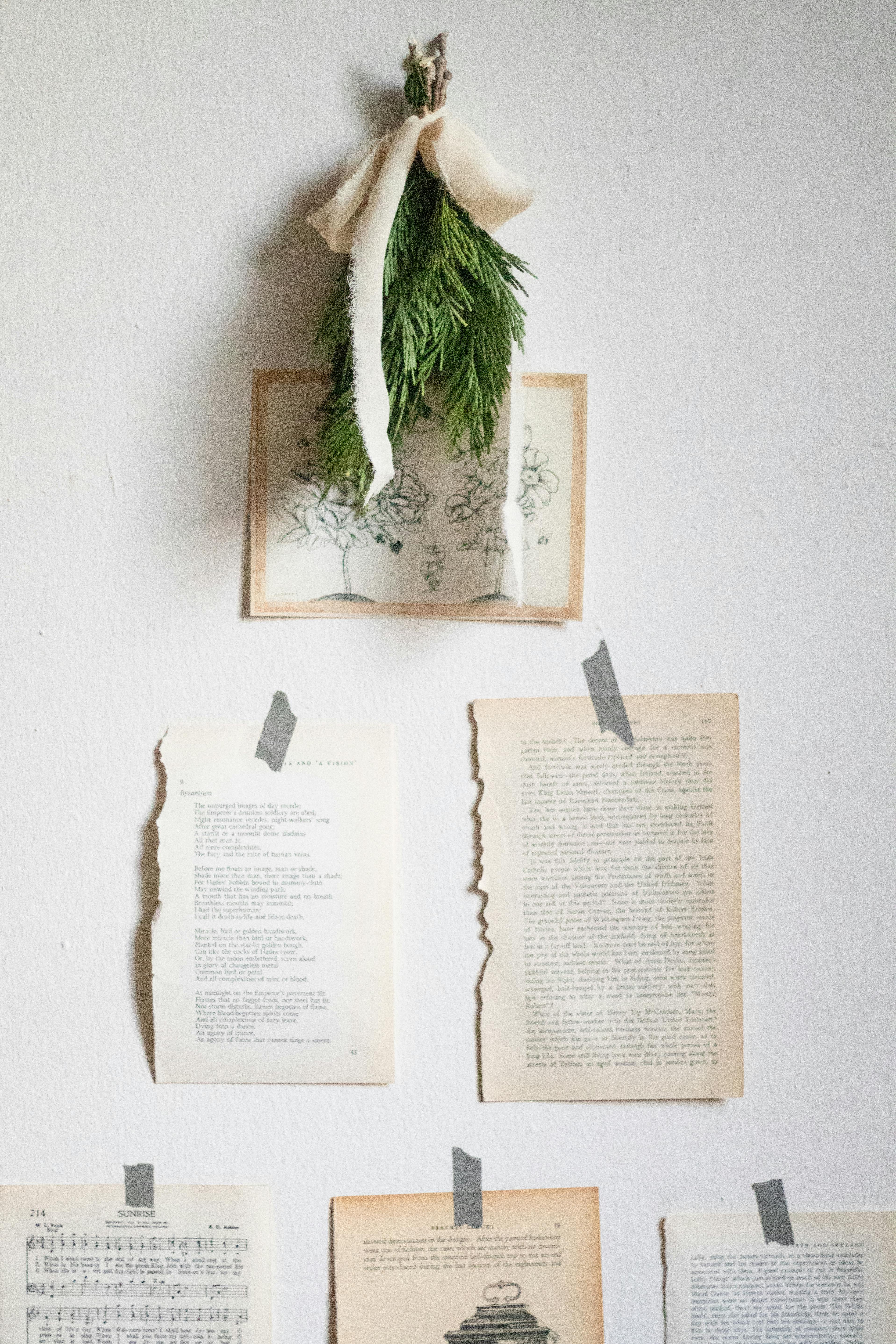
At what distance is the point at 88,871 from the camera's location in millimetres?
741

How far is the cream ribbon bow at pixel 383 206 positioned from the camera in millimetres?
631

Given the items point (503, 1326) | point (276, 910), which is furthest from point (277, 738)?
point (503, 1326)

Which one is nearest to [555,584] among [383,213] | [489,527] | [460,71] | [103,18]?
[489,527]

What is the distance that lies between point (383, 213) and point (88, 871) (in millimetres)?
558

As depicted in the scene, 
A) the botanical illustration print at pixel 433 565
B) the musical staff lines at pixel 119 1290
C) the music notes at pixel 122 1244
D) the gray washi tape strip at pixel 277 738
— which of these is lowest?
the musical staff lines at pixel 119 1290

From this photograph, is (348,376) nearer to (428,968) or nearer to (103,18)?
(103,18)

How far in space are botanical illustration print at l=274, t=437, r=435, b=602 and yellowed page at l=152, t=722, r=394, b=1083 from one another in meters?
0.15

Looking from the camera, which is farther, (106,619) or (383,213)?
(106,619)

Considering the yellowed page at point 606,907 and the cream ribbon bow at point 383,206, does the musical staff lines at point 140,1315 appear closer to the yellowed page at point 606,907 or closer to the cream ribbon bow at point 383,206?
the yellowed page at point 606,907

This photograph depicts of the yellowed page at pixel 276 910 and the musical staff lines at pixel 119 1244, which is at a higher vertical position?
the yellowed page at pixel 276 910

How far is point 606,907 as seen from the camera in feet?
2.40

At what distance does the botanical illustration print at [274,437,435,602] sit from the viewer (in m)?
0.72

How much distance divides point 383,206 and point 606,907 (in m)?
0.56

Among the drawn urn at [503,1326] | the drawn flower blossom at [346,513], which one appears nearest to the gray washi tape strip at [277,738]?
the drawn flower blossom at [346,513]
